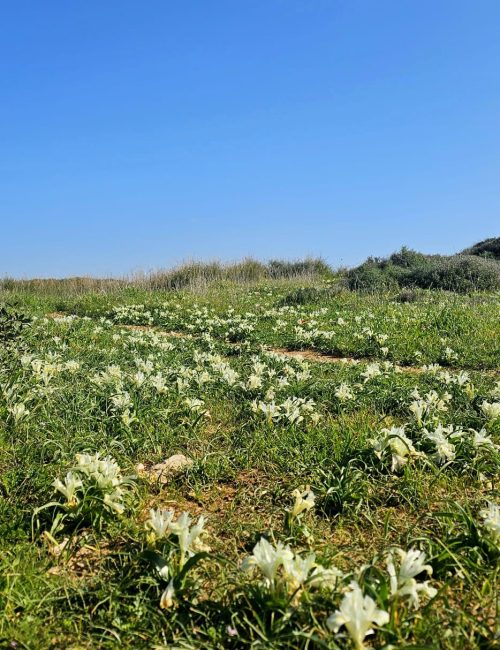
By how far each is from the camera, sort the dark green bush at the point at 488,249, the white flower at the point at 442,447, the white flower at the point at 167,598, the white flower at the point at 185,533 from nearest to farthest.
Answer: the white flower at the point at 167,598, the white flower at the point at 185,533, the white flower at the point at 442,447, the dark green bush at the point at 488,249

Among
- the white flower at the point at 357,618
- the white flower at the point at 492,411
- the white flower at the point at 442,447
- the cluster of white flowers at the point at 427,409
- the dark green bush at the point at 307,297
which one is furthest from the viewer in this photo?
the dark green bush at the point at 307,297

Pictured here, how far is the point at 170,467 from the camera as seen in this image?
3.20 meters

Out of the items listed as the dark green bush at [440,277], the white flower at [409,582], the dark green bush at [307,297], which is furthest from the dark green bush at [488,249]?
the white flower at [409,582]

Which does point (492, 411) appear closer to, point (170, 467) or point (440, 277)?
point (170, 467)

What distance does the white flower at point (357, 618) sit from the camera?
1551mm

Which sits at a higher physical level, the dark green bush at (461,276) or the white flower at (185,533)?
the dark green bush at (461,276)

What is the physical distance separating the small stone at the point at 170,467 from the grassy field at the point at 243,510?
0.02m

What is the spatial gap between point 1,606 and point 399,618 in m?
1.43

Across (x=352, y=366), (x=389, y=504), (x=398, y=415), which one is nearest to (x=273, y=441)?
(x=389, y=504)

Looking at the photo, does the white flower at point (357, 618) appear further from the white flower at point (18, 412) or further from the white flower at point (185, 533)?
the white flower at point (18, 412)

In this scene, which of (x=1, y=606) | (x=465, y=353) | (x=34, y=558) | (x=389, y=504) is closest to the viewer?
(x=1, y=606)

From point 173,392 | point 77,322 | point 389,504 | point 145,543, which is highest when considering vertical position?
point 77,322

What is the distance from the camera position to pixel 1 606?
189 cm

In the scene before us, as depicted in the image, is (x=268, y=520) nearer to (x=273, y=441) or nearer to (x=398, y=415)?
(x=273, y=441)
